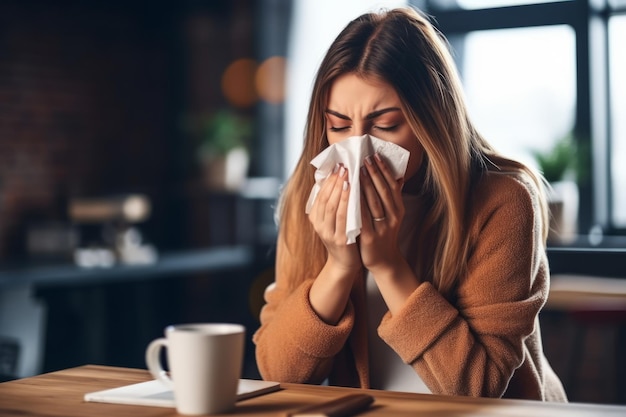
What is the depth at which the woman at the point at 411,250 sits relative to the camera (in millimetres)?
1243

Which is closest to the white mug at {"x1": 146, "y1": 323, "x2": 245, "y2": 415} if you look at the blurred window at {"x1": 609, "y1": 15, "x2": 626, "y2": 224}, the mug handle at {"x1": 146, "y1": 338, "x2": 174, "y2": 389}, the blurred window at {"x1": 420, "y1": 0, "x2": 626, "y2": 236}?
the mug handle at {"x1": 146, "y1": 338, "x2": 174, "y2": 389}

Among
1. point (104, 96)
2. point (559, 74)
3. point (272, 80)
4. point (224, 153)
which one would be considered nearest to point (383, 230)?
point (559, 74)

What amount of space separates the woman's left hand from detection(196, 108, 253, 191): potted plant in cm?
448

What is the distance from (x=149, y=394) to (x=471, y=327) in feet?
1.68

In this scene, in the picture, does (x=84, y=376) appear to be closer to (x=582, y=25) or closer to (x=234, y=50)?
(x=582, y=25)

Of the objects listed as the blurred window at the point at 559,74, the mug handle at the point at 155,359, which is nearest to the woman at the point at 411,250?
the mug handle at the point at 155,359

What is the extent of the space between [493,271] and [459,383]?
0.18 metres

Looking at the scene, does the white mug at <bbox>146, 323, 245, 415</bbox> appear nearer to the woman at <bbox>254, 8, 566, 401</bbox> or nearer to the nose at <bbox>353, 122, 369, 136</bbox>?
the woman at <bbox>254, 8, 566, 401</bbox>

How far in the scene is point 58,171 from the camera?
5.70m

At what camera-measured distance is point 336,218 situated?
128 cm

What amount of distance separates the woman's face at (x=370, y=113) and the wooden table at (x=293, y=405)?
17.5 inches

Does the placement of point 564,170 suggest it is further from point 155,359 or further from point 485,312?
point 155,359

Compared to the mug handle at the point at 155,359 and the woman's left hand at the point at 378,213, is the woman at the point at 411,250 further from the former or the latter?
the mug handle at the point at 155,359

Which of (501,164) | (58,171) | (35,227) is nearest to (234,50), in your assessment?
(58,171)
